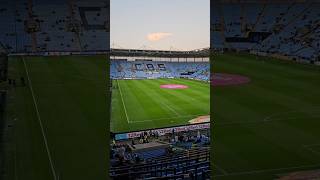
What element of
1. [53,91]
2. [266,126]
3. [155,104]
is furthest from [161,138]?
[53,91]

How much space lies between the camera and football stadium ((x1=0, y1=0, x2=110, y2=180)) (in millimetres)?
11836

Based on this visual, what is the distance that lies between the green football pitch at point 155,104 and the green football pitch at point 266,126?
1.23m

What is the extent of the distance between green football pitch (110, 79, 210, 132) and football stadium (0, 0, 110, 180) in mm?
812

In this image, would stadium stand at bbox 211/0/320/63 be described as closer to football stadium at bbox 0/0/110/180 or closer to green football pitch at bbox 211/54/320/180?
green football pitch at bbox 211/54/320/180

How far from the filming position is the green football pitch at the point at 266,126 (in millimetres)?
12367

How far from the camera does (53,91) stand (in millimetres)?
22531

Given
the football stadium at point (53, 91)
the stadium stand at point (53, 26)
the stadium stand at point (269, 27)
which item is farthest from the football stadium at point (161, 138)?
the stadium stand at point (53, 26)

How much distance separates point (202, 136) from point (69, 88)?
14.2 m

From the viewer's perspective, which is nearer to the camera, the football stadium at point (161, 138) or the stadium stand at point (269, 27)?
the football stadium at point (161, 138)

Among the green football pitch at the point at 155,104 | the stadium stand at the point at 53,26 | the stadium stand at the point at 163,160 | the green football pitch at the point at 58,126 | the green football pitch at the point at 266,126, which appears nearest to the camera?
the stadium stand at the point at 163,160

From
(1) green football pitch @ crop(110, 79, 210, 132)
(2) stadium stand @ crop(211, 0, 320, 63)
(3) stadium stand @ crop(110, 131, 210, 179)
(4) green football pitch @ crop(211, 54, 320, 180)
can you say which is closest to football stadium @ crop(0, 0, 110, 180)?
(1) green football pitch @ crop(110, 79, 210, 132)

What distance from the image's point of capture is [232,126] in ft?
54.1

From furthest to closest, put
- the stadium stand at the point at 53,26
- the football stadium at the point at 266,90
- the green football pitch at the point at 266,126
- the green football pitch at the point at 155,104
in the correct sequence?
the stadium stand at the point at 53,26, the green football pitch at the point at 155,104, the football stadium at the point at 266,90, the green football pitch at the point at 266,126

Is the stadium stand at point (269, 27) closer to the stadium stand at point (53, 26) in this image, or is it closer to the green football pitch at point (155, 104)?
the stadium stand at point (53, 26)
